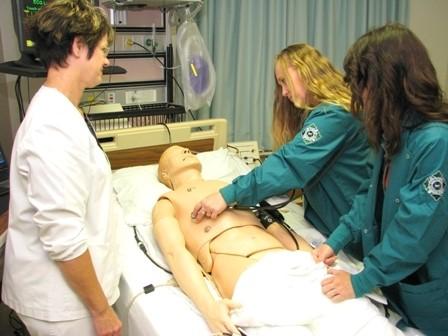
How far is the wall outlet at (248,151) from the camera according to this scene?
2916mm

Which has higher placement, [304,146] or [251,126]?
[304,146]

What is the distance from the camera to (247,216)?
1786 millimetres

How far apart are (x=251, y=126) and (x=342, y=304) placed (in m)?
1.98

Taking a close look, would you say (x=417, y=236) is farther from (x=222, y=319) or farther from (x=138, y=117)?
(x=138, y=117)

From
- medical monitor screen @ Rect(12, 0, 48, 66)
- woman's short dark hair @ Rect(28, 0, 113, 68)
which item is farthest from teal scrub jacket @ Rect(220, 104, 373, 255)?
medical monitor screen @ Rect(12, 0, 48, 66)

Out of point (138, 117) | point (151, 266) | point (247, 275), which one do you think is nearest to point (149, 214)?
point (151, 266)

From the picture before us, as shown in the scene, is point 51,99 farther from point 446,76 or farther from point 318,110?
point 446,76

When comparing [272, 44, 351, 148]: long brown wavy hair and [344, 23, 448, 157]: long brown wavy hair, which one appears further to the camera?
[272, 44, 351, 148]: long brown wavy hair

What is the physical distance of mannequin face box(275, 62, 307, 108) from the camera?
1.81 m

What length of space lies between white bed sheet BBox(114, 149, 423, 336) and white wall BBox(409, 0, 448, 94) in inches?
92.8

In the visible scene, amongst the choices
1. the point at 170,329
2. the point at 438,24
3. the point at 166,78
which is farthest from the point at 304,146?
the point at 438,24

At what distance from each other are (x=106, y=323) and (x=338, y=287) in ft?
2.23

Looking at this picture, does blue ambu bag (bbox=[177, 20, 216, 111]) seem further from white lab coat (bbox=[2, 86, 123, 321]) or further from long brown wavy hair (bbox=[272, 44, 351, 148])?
white lab coat (bbox=[2, 86, 123, 321])

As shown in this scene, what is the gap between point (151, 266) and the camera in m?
1.67
